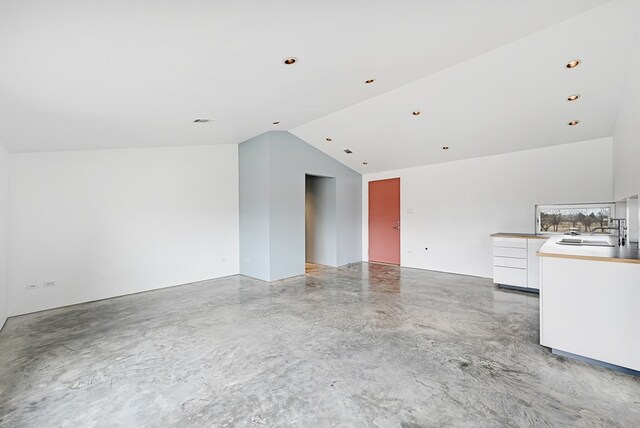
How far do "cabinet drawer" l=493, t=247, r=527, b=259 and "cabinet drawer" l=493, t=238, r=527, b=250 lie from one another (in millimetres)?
51

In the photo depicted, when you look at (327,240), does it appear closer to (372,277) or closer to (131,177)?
(372,277)

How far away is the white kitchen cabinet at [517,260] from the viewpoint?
4676 mm

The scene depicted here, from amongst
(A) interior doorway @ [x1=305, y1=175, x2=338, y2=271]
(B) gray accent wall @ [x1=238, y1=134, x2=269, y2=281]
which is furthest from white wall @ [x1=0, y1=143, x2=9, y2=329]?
(A) interior doorway @ [x1=305, y1=175, x2=338, y2=271]

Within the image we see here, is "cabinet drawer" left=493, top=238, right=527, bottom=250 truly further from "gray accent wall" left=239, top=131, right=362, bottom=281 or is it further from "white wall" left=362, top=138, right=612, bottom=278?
"gray accent wall" left=239, top=131, right=362, bottom=281

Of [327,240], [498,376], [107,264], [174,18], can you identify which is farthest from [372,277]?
[174,18]

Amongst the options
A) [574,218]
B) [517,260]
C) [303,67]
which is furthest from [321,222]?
[574,218]

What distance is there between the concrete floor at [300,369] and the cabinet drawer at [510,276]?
2.12 ft

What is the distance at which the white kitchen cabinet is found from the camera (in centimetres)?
468

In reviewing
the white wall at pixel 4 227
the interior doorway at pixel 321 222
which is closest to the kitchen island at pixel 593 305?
the interior doorway at pixel 321 222

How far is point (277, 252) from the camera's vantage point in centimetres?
571

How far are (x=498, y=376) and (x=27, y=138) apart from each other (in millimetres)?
5330

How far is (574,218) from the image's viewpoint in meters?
4.93

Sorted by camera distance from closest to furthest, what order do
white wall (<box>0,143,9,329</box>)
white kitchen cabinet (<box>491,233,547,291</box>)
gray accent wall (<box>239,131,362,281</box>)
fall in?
white wall (<box>0,143,9,329</box>) → white kitchen cabinet (<box>491,233,547,291</box>) → gray accent wall (<box>239,131,362,281</box>)

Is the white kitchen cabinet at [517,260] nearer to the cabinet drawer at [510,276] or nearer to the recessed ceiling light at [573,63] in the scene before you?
the cabinet drawer at [510,276]
